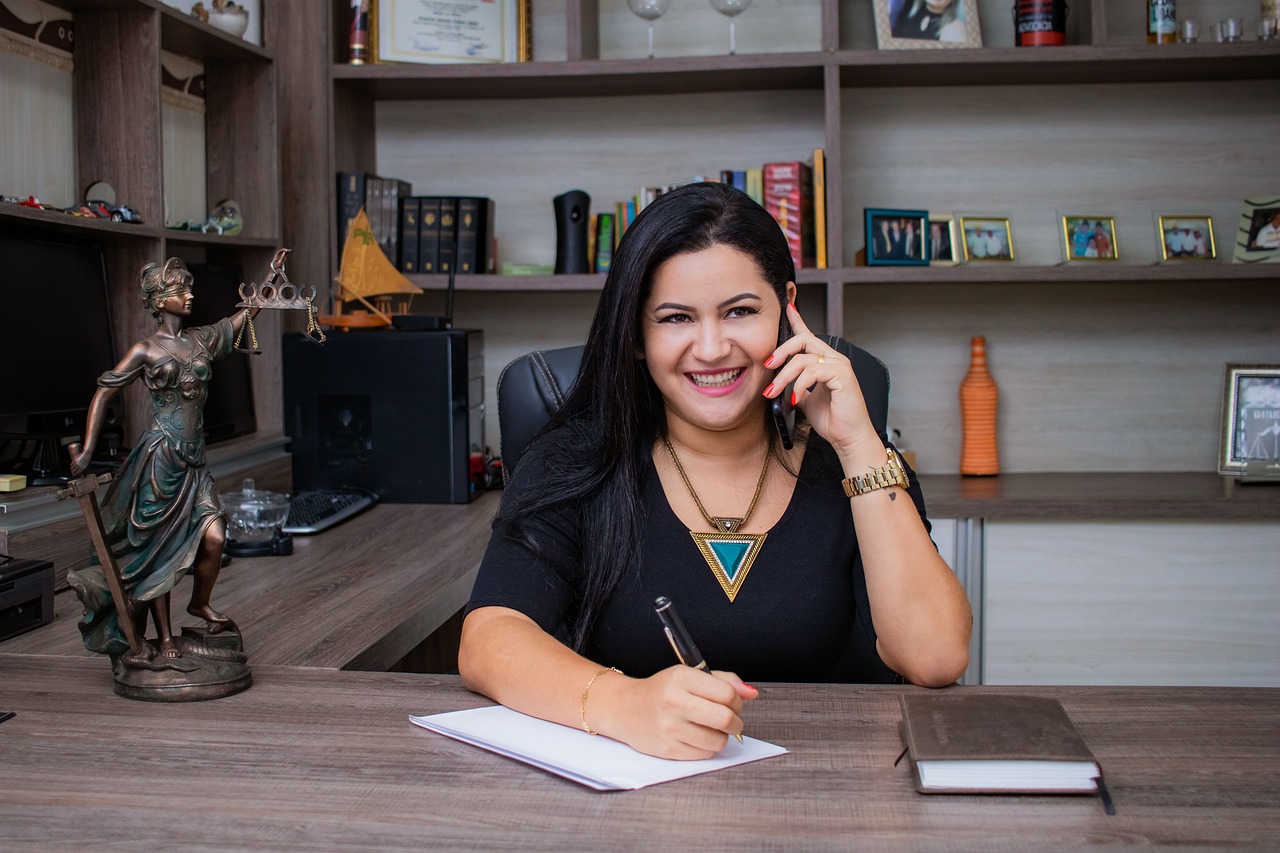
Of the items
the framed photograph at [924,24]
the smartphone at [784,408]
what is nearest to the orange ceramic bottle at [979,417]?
the framed photograph at [924,24]

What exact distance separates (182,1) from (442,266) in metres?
0.84

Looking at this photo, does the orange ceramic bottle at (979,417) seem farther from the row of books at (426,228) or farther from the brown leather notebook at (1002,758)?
the brown leather notebook at (1002,758)

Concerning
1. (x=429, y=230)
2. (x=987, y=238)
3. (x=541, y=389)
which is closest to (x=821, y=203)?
(x=987, y=238)

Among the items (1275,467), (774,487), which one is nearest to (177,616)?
(774,487)

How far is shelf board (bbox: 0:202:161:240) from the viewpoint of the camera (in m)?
2.01

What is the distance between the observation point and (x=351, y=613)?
175 centimetres

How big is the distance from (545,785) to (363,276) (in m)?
1.97

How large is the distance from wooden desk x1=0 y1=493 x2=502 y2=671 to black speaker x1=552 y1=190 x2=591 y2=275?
80 centimetres

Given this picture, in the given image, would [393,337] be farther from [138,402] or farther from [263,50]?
[263,50]

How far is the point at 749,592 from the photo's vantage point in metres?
1.57

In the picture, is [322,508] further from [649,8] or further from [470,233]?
[649,8]

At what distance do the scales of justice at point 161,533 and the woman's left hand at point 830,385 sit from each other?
611mm

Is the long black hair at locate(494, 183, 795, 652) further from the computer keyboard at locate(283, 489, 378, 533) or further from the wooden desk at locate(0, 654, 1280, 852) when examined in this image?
the computer keyboard at locate(283, 489, 378, 533)

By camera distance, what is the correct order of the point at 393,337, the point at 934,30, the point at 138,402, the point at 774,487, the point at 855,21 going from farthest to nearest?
1. the point at 855,21
2. the point at 934,30
3. the point at 393,337
4. the point at 138,402
5. the point at 774,487
